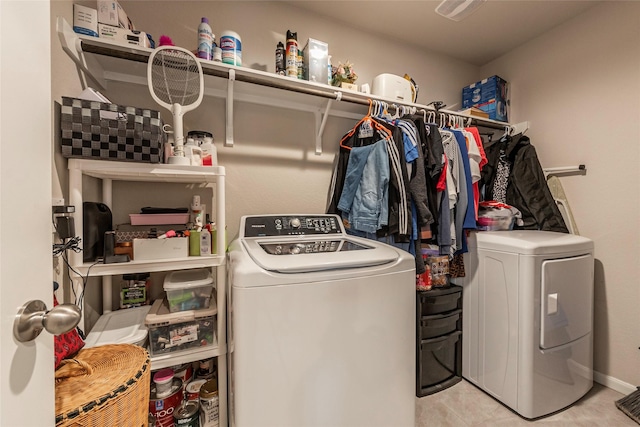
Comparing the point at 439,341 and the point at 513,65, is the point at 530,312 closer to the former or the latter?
the point at 439,341

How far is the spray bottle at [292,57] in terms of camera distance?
158 centimetres

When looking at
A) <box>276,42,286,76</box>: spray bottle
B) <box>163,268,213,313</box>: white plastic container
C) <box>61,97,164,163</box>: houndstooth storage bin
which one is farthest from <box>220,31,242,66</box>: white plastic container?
<box>163,268,213,313</box>: white plastic container

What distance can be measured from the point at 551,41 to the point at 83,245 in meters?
3.27

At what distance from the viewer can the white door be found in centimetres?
Result: 38

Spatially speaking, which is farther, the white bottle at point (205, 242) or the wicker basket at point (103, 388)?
the white bottle at point (205, 242)

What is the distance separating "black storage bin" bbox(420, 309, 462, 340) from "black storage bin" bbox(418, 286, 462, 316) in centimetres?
3

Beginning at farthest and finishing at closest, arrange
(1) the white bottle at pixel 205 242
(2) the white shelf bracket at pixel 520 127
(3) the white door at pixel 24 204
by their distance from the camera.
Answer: (2) the white shelf bracket at pixel 520 127, (1) the white bottle at pixel 205 242, (3) the white door at pixel 24 204

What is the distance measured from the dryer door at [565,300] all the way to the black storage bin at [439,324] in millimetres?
454

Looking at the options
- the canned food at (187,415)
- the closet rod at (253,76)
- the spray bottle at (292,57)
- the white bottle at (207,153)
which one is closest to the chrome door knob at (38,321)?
the white bottle at (207,153)

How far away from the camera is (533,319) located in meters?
1.46

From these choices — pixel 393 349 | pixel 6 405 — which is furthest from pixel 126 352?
pixel 393 349

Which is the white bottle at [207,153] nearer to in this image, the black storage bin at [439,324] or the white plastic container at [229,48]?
the white plastic container at [229,48]

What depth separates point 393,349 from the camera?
112cm

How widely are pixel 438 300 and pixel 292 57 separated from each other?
1763 millimetres
